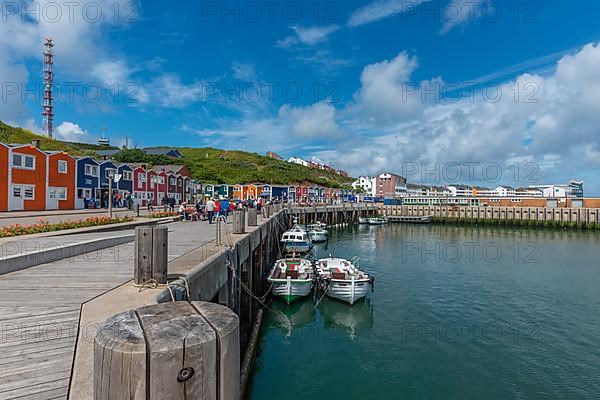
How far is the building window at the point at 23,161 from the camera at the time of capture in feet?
106

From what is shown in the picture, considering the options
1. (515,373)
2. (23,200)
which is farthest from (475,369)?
(23,200)

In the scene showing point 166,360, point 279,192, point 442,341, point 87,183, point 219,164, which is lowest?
point 442,341

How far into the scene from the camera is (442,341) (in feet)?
50.4

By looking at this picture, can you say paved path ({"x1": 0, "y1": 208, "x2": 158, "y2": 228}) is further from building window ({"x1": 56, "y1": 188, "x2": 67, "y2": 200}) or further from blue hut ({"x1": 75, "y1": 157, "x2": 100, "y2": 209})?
blue hut ({"x1": 75, "y1": 157, "x2": 100, "y2": 209})

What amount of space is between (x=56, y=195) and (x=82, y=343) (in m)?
39.1

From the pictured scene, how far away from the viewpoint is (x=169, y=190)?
58.2 m

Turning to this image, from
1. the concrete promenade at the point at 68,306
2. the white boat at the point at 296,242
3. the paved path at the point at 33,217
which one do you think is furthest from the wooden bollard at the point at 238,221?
the white boat at the point at 296,242

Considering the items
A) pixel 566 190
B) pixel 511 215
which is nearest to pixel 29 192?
pixel 511 215

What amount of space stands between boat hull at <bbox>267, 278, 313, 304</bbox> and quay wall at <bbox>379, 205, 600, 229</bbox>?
237 feet

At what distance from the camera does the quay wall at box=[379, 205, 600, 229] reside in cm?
7556

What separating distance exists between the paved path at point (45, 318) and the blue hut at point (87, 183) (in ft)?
114

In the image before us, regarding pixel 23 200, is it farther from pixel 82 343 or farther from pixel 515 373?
pixel 515 373

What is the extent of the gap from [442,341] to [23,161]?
120ft

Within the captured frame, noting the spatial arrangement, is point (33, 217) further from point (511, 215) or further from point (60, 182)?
point (511, 215)
